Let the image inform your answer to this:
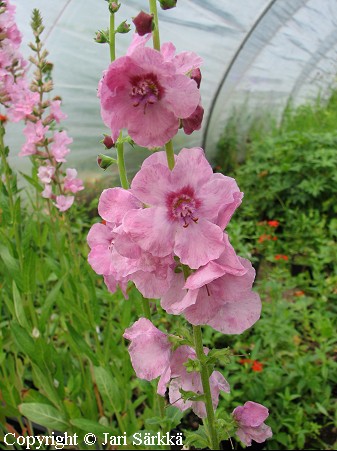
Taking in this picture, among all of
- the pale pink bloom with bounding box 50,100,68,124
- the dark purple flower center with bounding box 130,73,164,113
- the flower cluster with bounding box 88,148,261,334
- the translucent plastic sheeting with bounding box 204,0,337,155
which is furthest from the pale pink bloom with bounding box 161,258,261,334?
the translucent plastic sheeting with bounding box 204,0,337,155

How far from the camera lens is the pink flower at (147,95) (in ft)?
1.97

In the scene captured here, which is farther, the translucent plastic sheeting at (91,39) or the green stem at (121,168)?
the translucent plastic sheeting at (91,39)

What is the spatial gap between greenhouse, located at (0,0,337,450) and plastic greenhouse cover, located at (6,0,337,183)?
0.02 meters

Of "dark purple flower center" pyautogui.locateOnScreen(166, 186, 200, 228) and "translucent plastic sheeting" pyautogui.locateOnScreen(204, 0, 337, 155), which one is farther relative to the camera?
"translucent plastic sheeting" pyautogui.locateOnScreen(204, 0, 337, 155)

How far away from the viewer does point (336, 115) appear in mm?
4672

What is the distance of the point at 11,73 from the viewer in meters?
1.62

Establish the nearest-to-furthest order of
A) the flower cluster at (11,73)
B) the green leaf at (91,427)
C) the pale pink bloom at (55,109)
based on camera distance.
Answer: the green leaf at (91,427)
the flower cluster at (11,73)
the pale pink bloom at (55,109)

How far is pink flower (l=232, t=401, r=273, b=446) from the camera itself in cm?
80

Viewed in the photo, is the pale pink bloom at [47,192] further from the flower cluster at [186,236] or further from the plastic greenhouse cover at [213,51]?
the plastic greenhouse cover at [213,51]

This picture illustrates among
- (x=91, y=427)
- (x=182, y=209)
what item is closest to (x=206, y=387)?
(x=182, y=209)

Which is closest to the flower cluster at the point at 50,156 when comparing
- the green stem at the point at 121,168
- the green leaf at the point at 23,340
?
the green leaf at the point at 23,340

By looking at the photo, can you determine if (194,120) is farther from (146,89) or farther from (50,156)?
(50,156)

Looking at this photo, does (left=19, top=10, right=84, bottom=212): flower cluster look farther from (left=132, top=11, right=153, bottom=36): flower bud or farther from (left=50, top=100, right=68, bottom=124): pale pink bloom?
(left=132, top=11, right=153, bottom=36): flower bud

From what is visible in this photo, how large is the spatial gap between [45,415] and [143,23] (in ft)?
3.59
